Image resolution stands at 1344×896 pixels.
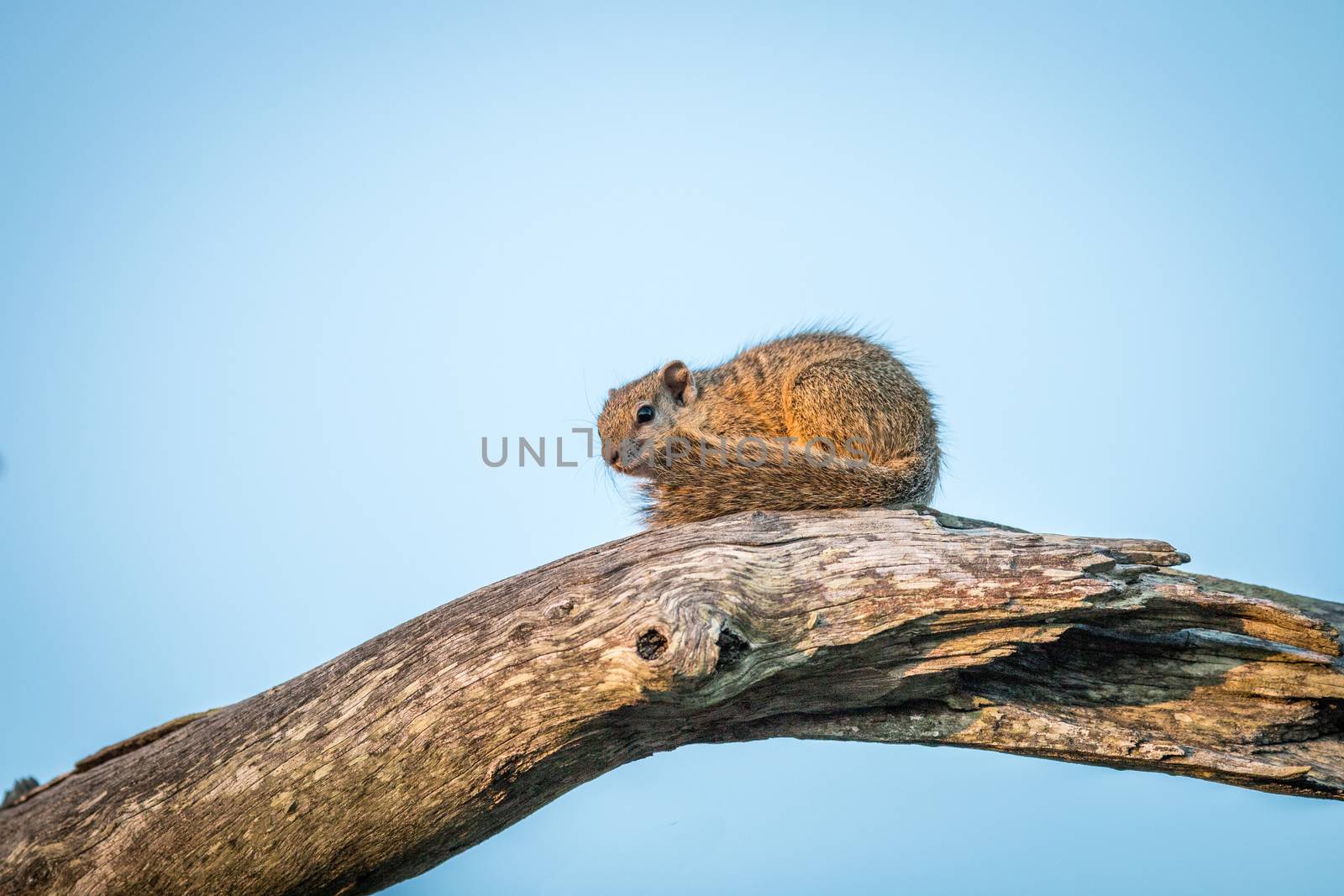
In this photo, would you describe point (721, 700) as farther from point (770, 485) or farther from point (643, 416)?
point (643, 416)

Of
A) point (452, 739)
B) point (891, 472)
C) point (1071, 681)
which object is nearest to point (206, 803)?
point (452, 739)

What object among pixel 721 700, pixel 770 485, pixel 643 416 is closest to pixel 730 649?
pixel 721 700

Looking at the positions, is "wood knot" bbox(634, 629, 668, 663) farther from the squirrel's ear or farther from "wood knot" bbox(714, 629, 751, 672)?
the squirrel's ear

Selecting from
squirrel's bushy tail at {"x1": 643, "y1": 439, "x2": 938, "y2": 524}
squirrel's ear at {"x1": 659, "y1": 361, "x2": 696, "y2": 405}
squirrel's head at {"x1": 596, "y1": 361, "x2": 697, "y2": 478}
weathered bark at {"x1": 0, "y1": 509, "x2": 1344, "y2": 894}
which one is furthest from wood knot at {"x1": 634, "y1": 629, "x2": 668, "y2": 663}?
squirrel's ear at {"x1": 659, "y1": 361, "x2": 696, "y2": 405}

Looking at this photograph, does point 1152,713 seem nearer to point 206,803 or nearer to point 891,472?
point 891,472

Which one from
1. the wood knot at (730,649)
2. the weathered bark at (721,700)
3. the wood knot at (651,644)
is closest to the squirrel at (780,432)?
the weathered bark at (721,700)

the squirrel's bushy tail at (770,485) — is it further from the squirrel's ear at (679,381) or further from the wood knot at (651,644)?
the wood knot at (651,644)
